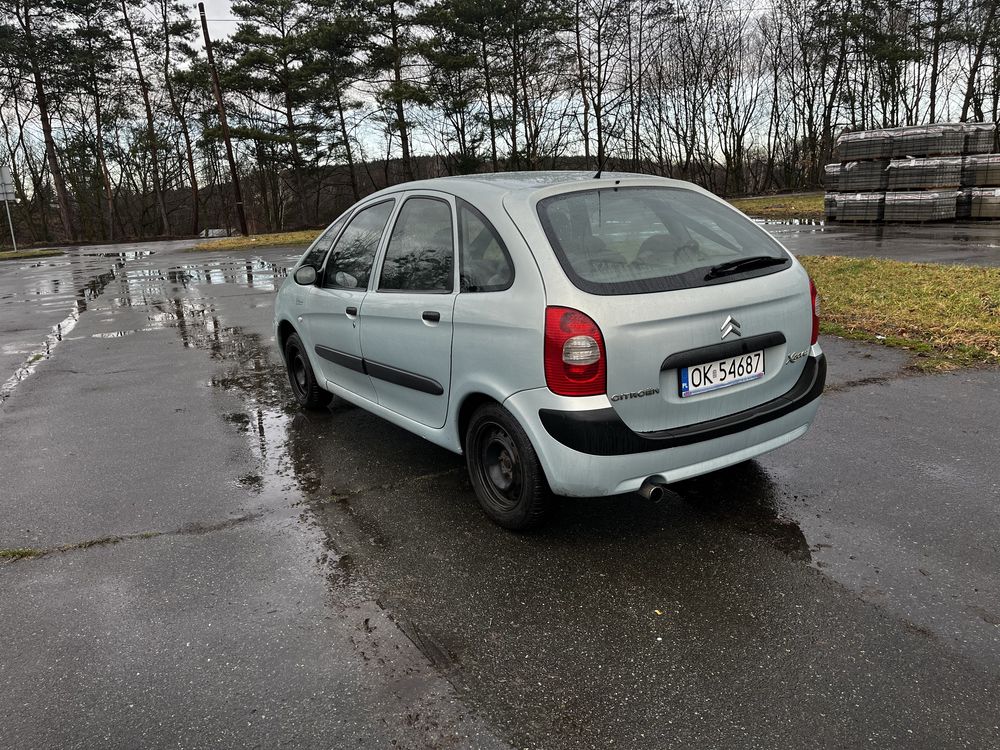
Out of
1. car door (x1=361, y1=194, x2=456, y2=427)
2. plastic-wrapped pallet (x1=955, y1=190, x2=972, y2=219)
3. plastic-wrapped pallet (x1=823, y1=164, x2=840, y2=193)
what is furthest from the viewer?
plastic-wrapped pallet (x1=823, y1=164, x2=840, y2=193)

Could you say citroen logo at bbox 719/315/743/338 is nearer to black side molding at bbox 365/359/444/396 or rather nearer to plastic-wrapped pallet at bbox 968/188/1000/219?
black side molding at bbox 365/359/444/396

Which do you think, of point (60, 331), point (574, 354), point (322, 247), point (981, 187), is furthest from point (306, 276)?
point (981, 187)

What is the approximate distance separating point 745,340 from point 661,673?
58.8 inches

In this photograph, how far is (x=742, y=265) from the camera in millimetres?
3320

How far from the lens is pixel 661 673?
239 centimetres

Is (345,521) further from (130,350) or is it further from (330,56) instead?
(330,56)

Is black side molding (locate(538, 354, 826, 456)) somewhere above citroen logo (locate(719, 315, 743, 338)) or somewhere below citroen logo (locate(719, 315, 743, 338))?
below

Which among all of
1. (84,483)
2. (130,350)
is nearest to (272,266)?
(130,350)

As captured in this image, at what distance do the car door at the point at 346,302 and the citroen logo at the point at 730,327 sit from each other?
2113 millimetres

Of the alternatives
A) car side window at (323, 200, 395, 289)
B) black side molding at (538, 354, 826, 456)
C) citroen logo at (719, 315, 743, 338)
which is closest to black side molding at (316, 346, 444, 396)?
car side window at (323, 200, 395, 289)

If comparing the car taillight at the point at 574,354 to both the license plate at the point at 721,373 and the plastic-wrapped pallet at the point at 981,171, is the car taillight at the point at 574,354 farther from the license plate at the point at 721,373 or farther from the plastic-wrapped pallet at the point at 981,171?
the plastic-wrapped pallet at the point at 981,171

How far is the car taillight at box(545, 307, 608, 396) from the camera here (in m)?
2.88

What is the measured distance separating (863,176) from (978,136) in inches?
101

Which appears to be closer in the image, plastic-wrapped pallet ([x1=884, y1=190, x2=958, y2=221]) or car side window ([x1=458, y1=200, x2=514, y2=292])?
car side window ([x1=458, y1=200, x2=514, y2=292])
